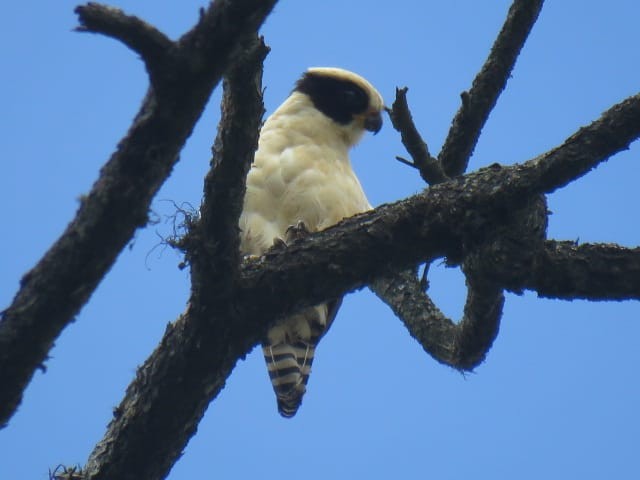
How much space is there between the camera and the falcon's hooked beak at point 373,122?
7016 millimetres

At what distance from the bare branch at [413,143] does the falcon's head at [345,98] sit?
2.36m

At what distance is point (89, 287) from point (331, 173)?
3395 millimetres

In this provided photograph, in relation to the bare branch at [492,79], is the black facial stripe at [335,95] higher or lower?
higher

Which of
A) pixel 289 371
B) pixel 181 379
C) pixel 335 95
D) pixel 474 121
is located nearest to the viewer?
pixel 181 379

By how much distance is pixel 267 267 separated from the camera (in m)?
3.92

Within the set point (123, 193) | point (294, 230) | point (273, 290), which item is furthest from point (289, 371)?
point (123, 193)

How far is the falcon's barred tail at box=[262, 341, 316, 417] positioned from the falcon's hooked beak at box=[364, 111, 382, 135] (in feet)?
6.73

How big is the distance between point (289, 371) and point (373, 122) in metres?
2.33

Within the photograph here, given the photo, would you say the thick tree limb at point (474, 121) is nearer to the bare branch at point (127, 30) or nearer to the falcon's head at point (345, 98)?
the bare branch at point (127, 30)

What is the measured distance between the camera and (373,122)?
7.04 m

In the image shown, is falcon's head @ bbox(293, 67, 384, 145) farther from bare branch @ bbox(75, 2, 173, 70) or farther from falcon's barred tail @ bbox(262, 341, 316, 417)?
bare branch @ bbox(75, 2, 173, 70)

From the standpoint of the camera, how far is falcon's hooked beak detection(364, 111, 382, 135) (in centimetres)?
702

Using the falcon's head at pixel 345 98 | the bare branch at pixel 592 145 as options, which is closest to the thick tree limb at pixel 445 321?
the bare branch at pixel 592 145

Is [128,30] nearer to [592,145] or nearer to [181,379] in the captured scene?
[181,379]
